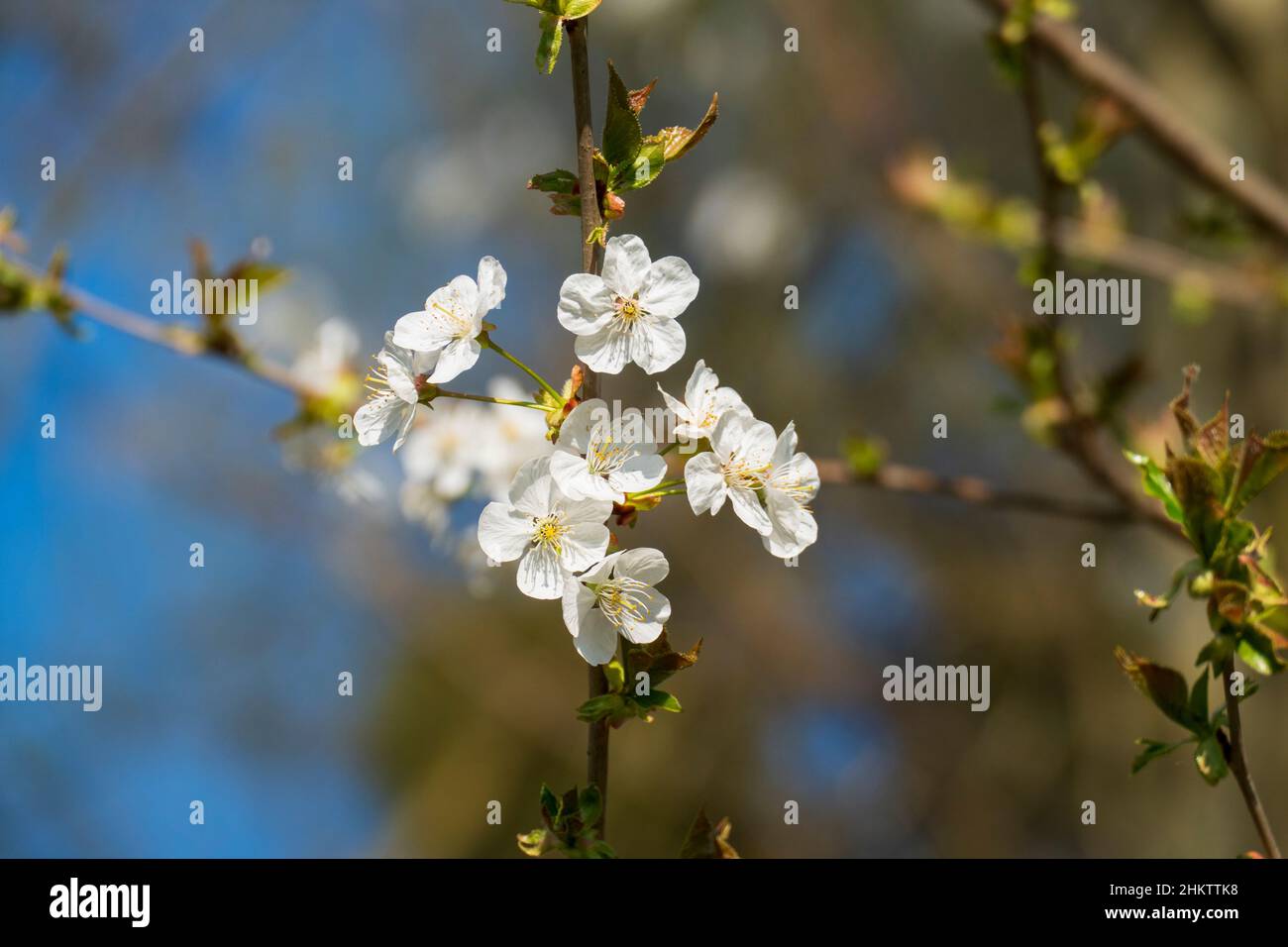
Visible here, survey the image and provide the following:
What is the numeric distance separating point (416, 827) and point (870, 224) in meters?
3.01

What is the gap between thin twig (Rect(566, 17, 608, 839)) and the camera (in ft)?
1.98

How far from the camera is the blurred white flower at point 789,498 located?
2.28 feet

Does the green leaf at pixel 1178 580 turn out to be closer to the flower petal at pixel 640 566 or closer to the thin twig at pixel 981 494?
the flower petal at pixel 640 566

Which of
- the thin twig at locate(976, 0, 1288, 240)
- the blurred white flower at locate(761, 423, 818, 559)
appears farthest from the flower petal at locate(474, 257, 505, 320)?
the thin twig at locate(976, 0, 1288, 240)

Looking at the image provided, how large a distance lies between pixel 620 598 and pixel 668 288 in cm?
21

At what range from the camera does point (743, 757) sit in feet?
13.5

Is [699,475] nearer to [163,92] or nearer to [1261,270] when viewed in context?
[1261,270]

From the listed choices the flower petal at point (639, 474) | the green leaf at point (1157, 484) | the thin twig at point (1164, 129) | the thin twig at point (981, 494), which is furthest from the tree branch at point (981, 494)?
the flower petal at point (639, 474)

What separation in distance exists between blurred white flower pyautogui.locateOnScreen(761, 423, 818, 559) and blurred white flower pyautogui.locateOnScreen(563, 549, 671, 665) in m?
0.10

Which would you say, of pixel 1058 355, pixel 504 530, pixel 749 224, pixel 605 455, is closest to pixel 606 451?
pixel 605 455

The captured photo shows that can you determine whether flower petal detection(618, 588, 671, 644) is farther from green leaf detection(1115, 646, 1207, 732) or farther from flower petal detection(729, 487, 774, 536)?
green leaf detection(1115, 646, 1207, 732)

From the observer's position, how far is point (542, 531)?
660mm

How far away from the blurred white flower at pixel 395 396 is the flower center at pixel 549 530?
0.38 ft

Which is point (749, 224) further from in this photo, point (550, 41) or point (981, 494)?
point (550, 41)
